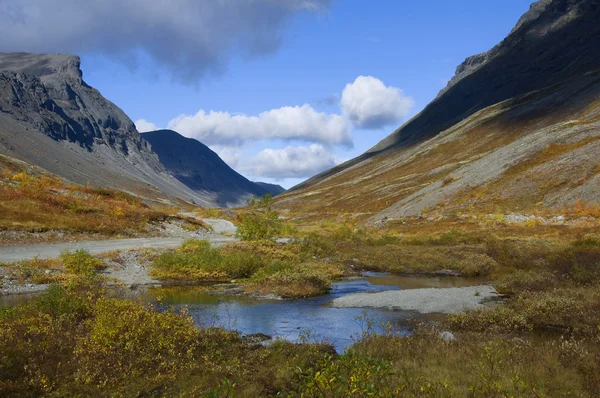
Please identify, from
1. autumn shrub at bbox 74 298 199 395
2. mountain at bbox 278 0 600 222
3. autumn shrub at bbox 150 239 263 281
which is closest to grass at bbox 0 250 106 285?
autumn shrub at bbox 150 239 263 281

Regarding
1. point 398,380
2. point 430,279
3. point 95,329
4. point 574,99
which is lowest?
point 430,279

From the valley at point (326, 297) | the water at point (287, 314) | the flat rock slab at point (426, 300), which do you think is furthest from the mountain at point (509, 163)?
the water at point (287, 314)

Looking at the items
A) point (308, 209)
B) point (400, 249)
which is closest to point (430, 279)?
point (400, 249)

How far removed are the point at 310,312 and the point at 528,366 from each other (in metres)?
12.2

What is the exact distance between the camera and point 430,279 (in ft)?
105

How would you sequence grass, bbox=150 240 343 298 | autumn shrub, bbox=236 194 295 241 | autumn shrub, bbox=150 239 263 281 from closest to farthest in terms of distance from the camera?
grass, bbox=150 240 343 298 < autumn shrub, bbox=150 239 263 281 < autumn shrub, bbox=236 194 295 241

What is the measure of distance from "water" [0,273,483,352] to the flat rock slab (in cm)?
92

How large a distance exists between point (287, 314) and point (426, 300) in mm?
7474

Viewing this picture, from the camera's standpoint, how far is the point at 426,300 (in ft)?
73.7

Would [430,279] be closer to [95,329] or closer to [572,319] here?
[572,319]

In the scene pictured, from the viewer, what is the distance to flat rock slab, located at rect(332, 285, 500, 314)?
21.0m

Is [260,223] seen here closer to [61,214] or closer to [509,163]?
[61,214]

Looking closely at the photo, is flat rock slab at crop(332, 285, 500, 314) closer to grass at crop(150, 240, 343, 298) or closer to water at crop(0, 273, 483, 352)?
water at crop(0, 273, 483, 352)

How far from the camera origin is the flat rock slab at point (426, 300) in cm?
2097
